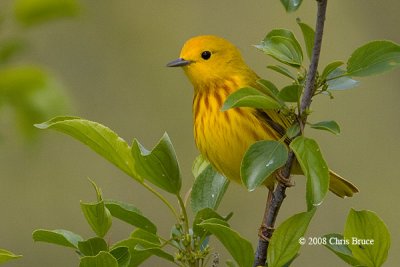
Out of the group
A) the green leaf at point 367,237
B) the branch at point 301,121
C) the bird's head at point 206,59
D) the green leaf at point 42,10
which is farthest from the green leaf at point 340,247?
the bird's head at point 206,59

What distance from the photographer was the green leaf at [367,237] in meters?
2.13

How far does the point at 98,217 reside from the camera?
7.19ft

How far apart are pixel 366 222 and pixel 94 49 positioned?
15.7 feet

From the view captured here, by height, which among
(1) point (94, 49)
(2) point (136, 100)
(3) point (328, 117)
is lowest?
(3) point (328, 117)

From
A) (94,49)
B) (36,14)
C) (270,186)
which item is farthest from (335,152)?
(36,14)

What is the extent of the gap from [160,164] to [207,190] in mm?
307

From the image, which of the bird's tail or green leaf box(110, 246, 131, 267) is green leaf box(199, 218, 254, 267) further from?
the bird's tail

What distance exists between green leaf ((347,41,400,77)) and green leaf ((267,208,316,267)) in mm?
325

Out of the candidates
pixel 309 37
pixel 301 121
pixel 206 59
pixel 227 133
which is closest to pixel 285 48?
pixel 309 37

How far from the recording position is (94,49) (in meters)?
6.75

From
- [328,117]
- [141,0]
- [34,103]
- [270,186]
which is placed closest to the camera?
[34,103]

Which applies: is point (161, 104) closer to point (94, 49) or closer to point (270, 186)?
point (94, 49)

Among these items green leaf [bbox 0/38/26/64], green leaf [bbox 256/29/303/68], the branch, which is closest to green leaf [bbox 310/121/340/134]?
the branch

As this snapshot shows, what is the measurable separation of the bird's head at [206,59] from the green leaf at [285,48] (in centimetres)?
150
